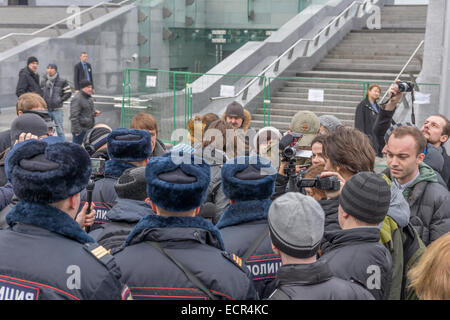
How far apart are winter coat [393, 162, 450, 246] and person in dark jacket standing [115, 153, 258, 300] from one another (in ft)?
6.73

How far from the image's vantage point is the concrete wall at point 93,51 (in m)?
18.5

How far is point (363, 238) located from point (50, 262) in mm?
1753

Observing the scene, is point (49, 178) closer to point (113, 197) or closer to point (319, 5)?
point (113, 197)

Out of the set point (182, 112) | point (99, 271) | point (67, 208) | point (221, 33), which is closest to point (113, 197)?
point (67, 208)

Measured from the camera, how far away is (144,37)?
21.7 m

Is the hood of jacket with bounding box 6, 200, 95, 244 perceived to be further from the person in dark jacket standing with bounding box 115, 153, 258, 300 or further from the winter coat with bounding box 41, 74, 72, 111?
the winter coat with bounding box 41, 74, 72, 111

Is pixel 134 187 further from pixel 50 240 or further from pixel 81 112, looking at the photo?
pixel 81 112

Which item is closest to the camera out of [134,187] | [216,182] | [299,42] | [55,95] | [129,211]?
[129,211]

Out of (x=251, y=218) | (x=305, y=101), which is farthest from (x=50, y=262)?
(x=305, y=101)

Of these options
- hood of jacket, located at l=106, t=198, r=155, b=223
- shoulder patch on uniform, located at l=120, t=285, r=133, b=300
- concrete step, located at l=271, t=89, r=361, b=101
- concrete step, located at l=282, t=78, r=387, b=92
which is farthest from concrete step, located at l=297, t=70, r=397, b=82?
shoulder patch on uniform, located at l=120, t=285, r=133, b=300

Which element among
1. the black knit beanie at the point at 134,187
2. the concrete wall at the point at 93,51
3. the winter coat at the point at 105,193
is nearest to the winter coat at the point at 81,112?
the winter coat at the point at 105,193

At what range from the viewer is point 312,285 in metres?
2.59

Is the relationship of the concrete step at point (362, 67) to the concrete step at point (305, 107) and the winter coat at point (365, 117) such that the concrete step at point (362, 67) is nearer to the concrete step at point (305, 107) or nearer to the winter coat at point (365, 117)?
the concrete step at point (305, 107)

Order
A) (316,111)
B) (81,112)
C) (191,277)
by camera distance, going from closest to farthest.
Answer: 1. (191,277)
2. (81,112)
3. (316,111)
